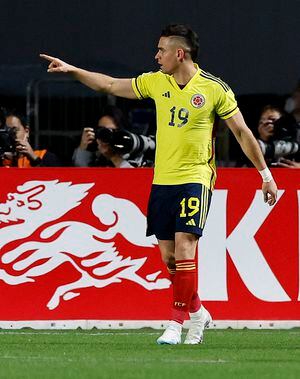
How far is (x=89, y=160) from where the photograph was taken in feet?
49.2

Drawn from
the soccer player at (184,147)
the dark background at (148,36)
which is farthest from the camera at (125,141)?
the soccer player at (184,147)

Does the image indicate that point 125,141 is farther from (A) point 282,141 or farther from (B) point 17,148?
(A) point 282,141

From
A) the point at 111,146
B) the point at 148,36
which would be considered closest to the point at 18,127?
the point at 111,146

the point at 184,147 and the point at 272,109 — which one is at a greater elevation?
the point at 272,109

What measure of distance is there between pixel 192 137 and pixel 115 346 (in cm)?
158

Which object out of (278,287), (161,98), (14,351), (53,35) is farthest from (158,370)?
(53,35)

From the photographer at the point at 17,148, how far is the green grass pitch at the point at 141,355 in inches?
74.5

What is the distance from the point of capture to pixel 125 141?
1416 cm

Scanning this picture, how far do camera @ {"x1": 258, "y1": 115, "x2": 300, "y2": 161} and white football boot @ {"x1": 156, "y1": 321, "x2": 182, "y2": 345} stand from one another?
3302 millimetres

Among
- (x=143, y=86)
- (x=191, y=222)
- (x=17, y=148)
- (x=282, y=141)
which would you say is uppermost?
(x=143, y=86)

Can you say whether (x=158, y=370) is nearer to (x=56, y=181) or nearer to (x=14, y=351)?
(x=14, y=351)

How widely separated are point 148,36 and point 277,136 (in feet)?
5.59

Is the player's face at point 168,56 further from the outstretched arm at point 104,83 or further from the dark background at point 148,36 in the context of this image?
the dark background at point 148,36

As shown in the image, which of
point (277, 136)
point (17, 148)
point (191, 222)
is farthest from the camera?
point (277, 136)
